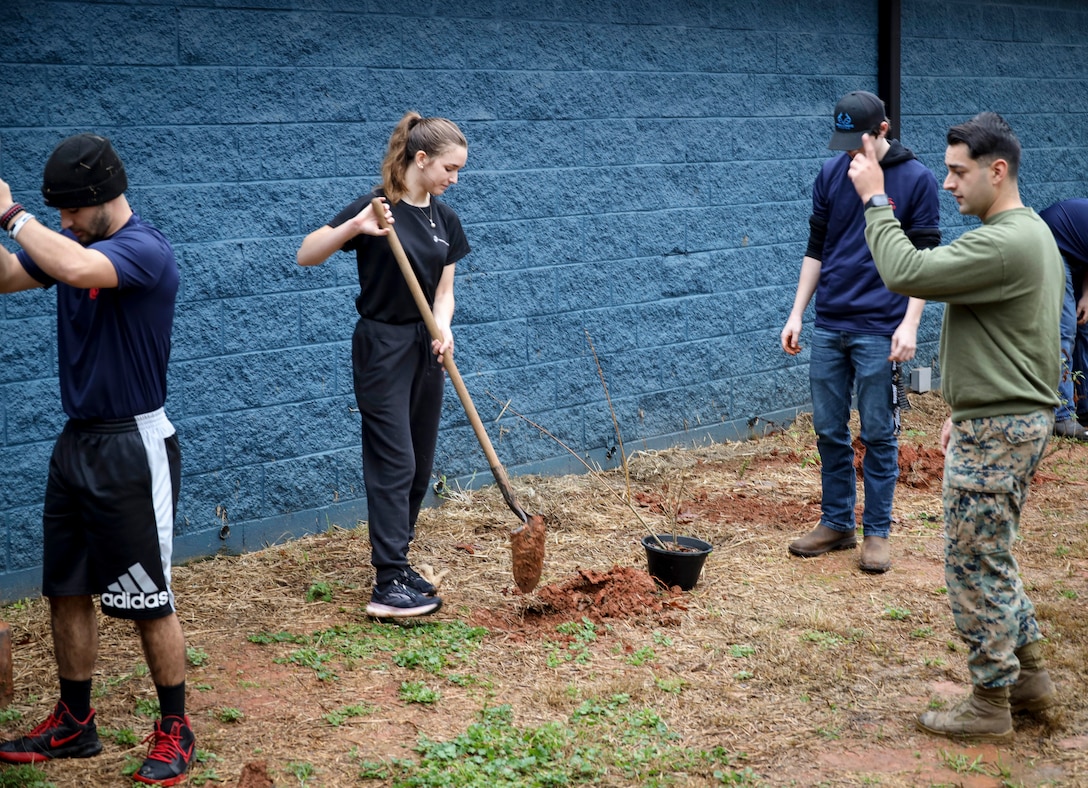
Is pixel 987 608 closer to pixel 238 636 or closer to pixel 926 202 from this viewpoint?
pixel 926 202

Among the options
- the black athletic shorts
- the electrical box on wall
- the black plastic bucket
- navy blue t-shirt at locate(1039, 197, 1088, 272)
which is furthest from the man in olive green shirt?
the electrical box on wall

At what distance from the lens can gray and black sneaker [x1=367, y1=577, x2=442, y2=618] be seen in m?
5.29

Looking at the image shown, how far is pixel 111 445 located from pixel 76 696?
2.93ft

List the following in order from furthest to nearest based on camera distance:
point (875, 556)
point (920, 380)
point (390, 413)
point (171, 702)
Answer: point (920, 380)
point (875, 556)
point (390, 413)
point (171, 702)

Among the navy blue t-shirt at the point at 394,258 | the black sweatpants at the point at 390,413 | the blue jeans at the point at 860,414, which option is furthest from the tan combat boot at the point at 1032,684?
the navy blue t-shirt at the point at 394,258

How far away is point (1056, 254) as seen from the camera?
4.05 meters

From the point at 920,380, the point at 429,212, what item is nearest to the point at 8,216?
the point at 429,212

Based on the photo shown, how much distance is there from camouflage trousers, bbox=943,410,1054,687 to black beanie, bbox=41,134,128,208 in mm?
2971

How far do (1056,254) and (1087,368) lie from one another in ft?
17.3

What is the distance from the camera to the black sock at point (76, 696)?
4.03 metres

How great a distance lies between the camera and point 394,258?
5129 millimetres

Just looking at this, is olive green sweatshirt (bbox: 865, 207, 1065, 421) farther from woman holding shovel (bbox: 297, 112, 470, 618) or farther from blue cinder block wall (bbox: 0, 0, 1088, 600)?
blue cinder block wall (bbox: 0, 0, 1088, 600)

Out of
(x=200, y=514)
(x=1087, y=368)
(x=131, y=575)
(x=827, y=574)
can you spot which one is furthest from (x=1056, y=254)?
(x=1087, y=368)

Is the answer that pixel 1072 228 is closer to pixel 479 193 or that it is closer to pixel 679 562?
pixel 479 193
